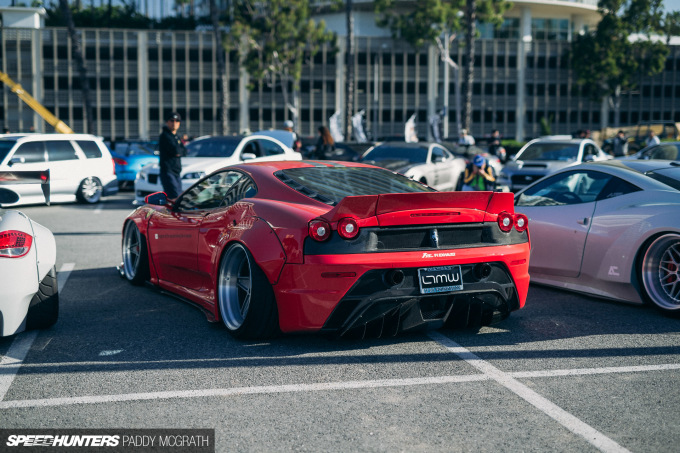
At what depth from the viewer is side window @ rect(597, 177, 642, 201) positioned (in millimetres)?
7059

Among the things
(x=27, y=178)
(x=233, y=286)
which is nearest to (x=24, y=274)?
(x=27, y=178)

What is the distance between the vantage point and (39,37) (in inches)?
2689

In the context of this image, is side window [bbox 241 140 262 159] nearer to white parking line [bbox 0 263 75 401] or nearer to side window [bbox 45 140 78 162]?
side window [bbox 45 140 78 162]

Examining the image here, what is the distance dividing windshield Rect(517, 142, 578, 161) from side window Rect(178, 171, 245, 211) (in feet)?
45.8

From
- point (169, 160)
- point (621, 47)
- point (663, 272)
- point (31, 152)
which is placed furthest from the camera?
point (621, 47)

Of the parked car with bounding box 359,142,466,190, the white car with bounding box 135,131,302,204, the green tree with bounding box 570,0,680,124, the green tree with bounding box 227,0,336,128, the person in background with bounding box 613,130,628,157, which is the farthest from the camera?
the green tree with bounding box 570,0,680,124

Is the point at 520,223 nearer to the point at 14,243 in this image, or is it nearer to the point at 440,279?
the point at 440,279

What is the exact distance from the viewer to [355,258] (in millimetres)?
5035

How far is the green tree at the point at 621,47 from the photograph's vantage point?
6400cm

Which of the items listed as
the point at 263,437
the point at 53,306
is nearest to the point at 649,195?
the point at 263,437

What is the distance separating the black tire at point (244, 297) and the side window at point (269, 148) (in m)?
12.4

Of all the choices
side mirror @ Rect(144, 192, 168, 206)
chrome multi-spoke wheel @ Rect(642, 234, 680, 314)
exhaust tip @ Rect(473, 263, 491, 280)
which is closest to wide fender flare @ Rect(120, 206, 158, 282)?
side mirror @ Rect(144, 192, 168, 206)

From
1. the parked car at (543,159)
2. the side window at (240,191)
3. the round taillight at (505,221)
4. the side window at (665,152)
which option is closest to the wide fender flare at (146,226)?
the side window at (240,191)

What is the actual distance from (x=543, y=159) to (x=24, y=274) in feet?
52.2
